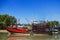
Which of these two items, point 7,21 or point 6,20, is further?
point 6,20

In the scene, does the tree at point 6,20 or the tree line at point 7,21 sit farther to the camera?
the tree at point 6,20

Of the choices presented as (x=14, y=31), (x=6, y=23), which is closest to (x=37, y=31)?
(x=14, y=31)

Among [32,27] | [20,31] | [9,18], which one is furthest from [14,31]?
[9,18]

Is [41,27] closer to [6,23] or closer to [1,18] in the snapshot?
[6,23]

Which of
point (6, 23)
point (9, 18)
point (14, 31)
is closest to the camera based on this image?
point (14, 31)

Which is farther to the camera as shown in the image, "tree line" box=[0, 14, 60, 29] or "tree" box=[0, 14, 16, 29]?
"tree" box=[0, 14, 16, 29]

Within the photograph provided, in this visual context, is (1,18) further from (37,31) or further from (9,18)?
(37,31)

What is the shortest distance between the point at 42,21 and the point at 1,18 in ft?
35.6

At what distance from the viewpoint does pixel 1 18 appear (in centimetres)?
2842

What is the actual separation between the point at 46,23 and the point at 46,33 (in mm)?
1301

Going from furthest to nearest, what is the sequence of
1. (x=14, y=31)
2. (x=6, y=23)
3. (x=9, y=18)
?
(x=9, y=18) < (x=6, y=23) < (x=14, y=31)

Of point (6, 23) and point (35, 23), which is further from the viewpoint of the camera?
point (6, 23)

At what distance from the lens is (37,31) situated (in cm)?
1791

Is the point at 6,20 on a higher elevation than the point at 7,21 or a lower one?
higher
